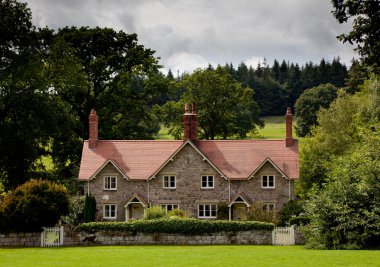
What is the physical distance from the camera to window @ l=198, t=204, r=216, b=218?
59.0m

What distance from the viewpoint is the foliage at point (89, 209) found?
57594 mm

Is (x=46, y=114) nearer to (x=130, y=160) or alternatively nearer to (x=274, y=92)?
(x=130, y=160)

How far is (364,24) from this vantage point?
1246 inches

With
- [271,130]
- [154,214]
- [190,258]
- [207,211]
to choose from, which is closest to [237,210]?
[207,211]

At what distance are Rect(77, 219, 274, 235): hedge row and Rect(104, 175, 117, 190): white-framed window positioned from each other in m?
15.7

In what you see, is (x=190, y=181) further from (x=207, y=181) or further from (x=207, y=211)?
(x=207, y=211)

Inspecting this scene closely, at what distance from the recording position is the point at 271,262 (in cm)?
2925

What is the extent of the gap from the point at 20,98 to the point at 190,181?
15.6 meters

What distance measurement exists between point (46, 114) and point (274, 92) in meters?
111

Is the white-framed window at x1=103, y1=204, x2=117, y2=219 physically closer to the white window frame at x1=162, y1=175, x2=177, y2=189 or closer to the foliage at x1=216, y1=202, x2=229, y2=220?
the white window frame at x1=162, y1=175, x2=177, y2=189

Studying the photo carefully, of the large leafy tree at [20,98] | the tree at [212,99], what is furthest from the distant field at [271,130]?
the large leafy tree at [20,98]

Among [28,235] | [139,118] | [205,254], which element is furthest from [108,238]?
[139,118]

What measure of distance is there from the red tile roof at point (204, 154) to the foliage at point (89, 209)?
1.96m

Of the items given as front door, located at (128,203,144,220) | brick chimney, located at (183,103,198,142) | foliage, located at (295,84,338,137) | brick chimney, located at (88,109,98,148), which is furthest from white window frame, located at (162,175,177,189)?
foliage, located at (295,84,338,137)
